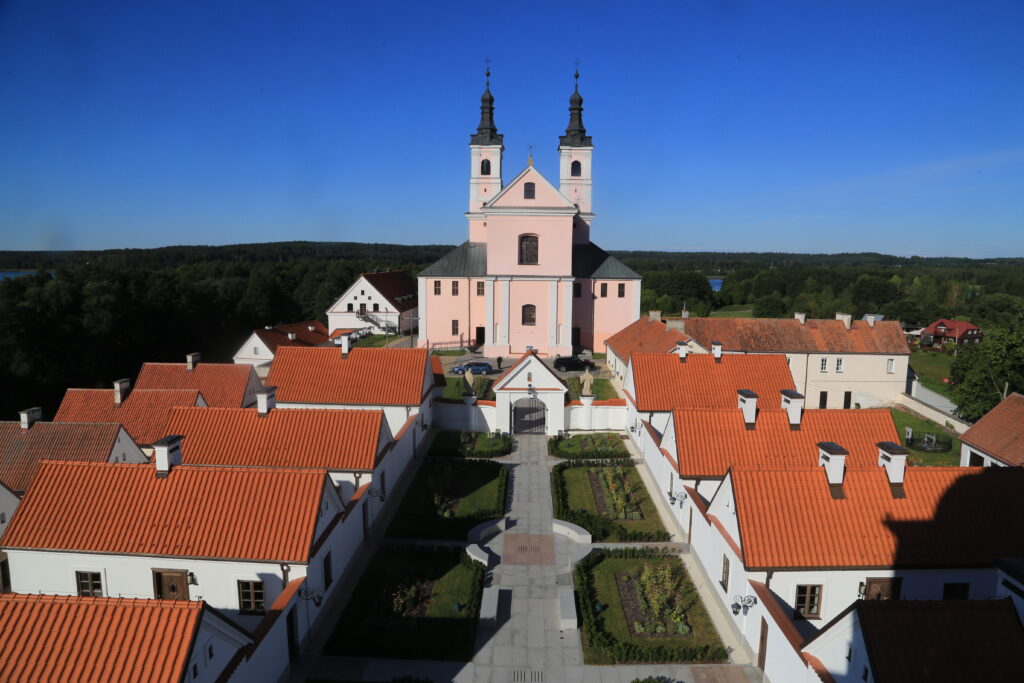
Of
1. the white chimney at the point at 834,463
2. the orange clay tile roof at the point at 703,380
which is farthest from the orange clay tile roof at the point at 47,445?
the white chimney at the point at 834,463

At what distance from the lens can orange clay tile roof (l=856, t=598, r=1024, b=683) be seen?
31.4ft

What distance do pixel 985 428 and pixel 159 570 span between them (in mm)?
25454

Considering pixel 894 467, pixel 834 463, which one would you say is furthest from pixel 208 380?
pixel 894 467

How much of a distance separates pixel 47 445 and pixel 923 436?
35.7m

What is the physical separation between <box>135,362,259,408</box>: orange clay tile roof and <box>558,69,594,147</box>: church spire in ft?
89.5

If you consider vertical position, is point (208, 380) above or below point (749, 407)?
below

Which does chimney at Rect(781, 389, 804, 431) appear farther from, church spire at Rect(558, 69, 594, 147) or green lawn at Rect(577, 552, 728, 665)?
church spire at Rect(558, 69, 594, 147)

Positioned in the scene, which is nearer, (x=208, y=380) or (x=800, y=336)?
(x=208, y=380)

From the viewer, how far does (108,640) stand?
9.60 metres

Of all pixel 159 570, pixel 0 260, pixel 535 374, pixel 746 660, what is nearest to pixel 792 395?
pixel 746 660

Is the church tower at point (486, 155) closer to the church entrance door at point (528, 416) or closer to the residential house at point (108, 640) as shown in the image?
the church entrance door at point (528, 416)

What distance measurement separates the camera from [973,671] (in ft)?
31.3

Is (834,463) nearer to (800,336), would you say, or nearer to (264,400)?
(264,400)

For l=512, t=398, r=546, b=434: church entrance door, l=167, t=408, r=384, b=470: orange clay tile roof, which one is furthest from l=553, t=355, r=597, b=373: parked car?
l=167, t=408, r=384, b=470: orange clay tile roof
